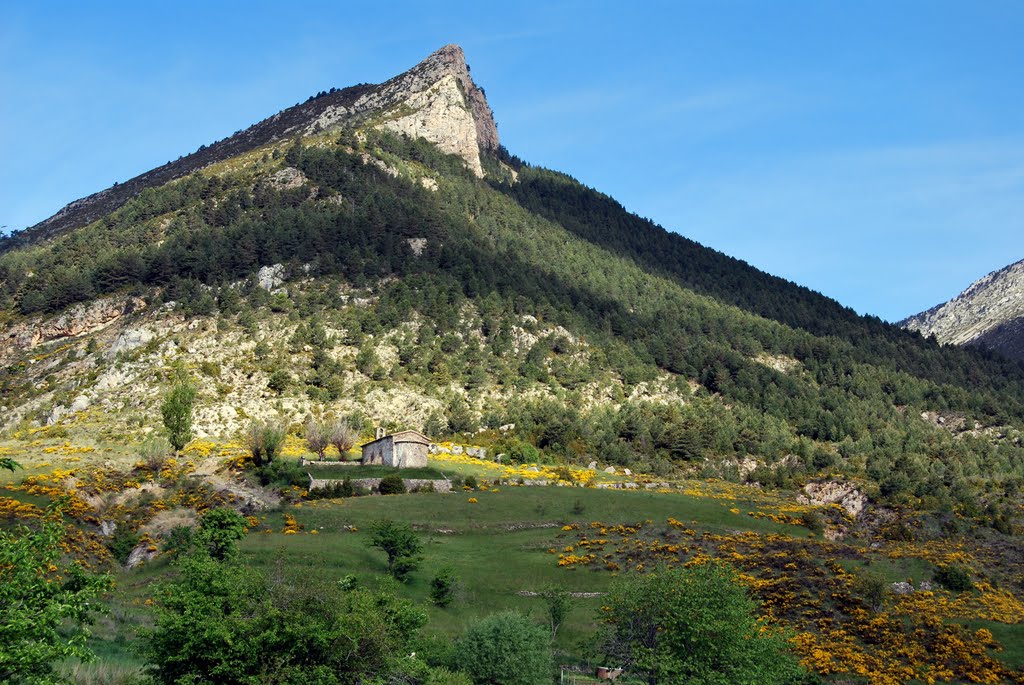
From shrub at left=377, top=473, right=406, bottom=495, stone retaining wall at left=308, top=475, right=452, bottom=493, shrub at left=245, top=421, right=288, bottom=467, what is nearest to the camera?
shrub at left=377, top=473, right=406, bottom=495

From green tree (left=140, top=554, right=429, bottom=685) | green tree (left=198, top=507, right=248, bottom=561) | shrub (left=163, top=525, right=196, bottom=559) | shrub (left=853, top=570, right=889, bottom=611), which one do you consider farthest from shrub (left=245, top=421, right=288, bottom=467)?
shrub (left=853, top=570, right=889, bottom=611)

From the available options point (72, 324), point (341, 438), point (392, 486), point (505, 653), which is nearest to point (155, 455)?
point (392, 486)

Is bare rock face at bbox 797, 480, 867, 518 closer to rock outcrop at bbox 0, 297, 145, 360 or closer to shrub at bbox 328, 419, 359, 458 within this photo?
shrub at bbox 328, 419, 359, 458

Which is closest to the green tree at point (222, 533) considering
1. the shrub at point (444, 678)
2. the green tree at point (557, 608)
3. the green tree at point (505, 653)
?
the green tree at point (557, 608)

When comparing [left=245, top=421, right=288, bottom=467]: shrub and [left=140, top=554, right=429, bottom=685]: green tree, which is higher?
[left=245, top=421, right=288, bottom=467]: shrub

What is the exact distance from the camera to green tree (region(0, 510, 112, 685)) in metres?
17.5

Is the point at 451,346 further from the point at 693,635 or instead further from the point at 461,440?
the point at 693,635

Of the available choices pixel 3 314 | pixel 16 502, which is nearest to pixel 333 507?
pixel 16 502

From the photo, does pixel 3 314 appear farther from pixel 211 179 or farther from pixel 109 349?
pixel 211 179

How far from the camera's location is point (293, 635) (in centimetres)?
2841

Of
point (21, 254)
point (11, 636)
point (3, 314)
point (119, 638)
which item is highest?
point (21, 254)

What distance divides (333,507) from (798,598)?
3419 centimetres

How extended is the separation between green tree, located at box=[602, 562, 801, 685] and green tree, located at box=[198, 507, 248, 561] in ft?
70.7

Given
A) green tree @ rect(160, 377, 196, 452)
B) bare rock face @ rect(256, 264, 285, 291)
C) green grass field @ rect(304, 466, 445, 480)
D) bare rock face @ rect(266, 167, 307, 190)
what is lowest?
green grass field @ rect(304, 466, 445, 480)
